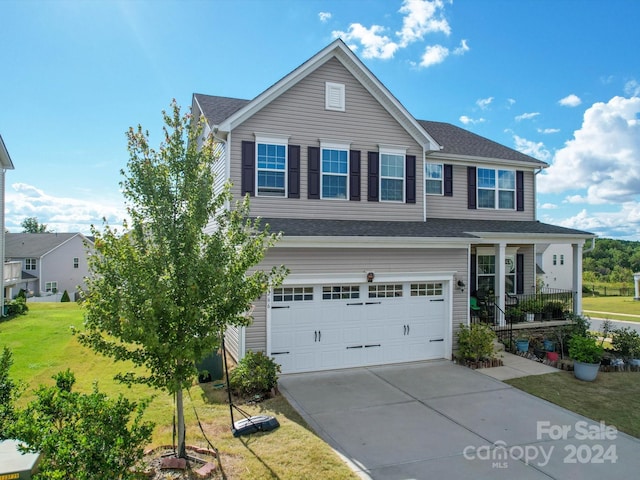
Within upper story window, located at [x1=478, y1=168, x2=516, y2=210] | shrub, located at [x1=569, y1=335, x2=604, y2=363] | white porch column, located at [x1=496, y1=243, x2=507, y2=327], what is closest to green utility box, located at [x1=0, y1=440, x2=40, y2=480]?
shrub, located at [x1=569, y1=335, x2=604, y2=363]

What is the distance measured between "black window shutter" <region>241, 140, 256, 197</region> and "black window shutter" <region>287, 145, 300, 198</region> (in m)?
1.07

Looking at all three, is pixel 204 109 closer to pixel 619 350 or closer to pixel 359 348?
pixel 359 348

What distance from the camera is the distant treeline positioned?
51.7 meters

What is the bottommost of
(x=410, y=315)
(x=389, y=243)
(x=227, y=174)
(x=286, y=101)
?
(x=410, y=315)

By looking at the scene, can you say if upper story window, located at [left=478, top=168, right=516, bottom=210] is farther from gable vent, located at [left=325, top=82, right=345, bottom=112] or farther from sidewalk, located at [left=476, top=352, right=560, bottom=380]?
gable vent, located at [left=325, top=82, right=345, bottom=112]

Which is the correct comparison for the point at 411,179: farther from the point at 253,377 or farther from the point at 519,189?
the point at 253,377

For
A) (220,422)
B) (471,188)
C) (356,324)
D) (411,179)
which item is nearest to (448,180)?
(471,188)

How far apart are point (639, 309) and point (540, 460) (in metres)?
29.1

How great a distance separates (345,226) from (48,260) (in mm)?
40427

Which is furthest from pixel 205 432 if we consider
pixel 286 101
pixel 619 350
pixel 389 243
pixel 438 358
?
pixel 619 350

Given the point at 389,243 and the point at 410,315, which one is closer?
the point at 389,243

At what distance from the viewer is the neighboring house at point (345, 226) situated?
10.6 metres

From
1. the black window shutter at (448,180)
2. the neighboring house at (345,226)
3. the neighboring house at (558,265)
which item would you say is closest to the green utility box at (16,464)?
the neighboring house at (345,226)

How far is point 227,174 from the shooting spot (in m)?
11.4
